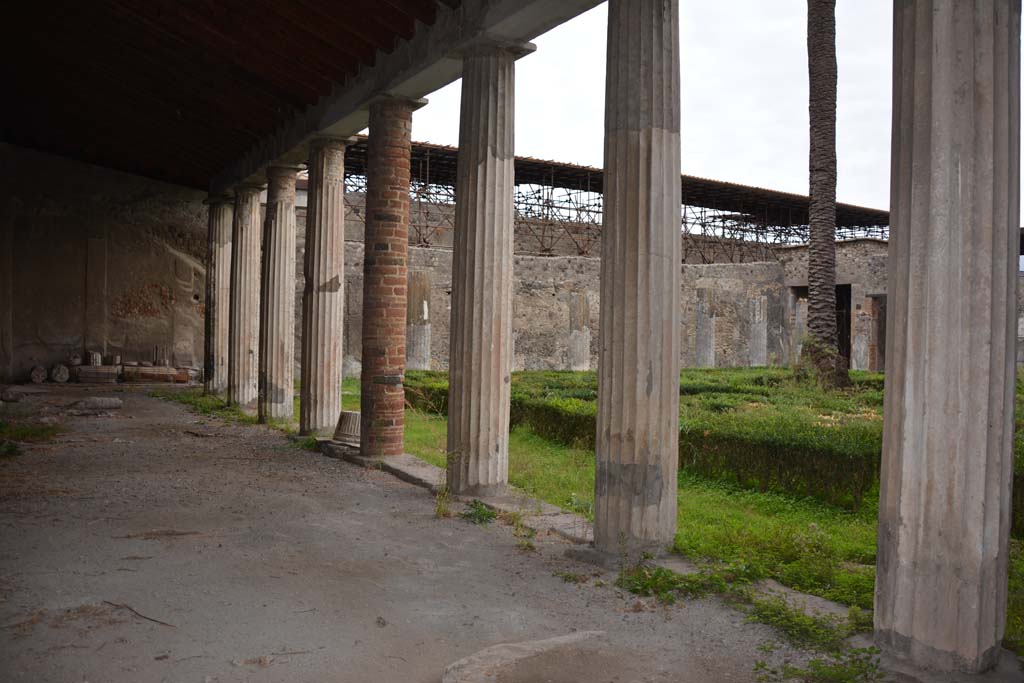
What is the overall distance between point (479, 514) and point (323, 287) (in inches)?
195

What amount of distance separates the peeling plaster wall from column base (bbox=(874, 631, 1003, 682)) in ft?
60.8

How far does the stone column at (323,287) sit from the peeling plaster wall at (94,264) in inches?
413

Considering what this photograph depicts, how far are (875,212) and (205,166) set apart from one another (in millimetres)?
26157

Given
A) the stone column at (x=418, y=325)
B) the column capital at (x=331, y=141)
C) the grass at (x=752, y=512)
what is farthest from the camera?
the stone column at (x=418, y=325)

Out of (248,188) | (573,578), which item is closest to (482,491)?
(573,578)

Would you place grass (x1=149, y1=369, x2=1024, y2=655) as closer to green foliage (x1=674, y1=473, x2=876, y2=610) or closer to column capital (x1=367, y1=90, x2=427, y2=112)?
green foliage (x1=674, y1=473, x2=876, y2=610)

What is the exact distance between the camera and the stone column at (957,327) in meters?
3.45

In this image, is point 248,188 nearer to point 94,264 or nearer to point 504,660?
point 94,264

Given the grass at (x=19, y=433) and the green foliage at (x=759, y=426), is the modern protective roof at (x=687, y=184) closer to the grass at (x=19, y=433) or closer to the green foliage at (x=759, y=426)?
the green foliage at (x=759, y=426)

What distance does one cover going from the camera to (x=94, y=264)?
746 inches

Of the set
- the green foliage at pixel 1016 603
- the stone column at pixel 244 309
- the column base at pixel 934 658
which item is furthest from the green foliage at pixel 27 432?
the green foliage at pixel 1016 603

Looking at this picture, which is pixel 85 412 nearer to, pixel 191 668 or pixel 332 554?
pixel 332 554

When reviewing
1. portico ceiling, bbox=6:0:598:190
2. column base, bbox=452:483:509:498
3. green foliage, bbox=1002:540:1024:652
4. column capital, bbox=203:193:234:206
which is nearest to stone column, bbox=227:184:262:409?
portico ceiling, bbox=6:0:598:190

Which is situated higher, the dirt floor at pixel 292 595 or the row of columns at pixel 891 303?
the row of columns at pixel 891 303
